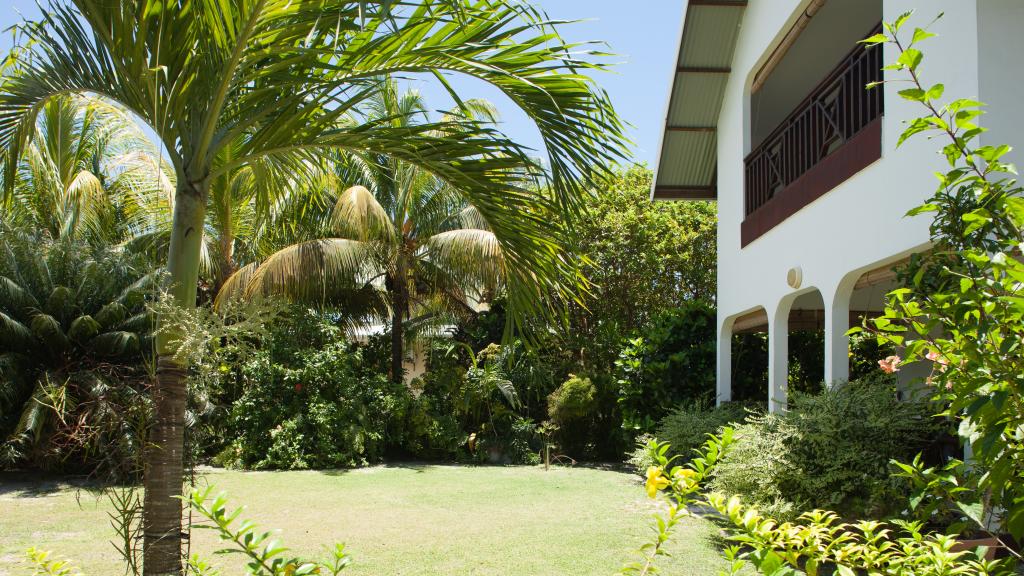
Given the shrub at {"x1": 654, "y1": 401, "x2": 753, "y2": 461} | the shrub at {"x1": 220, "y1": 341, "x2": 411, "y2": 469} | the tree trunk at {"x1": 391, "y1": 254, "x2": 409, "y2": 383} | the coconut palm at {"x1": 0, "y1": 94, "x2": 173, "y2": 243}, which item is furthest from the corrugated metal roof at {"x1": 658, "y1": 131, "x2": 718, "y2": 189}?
the coconut palm at {"x1": 0, "y1": 94, "x2": 173, "y2": 243}

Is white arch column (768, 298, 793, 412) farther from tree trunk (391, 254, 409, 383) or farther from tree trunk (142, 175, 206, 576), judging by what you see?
tree trunk (391, 254, 409, 383)

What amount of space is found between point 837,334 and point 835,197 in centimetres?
132

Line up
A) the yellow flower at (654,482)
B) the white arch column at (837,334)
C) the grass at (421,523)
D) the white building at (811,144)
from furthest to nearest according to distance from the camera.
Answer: the white arch column at (837,334) → the grass at (421,523) → the white building at (811,144) → the yellow flower at (654,482)

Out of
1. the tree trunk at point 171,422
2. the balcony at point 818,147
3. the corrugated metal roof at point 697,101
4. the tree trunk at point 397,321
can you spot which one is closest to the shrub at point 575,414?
the tree trunk at point 397,321

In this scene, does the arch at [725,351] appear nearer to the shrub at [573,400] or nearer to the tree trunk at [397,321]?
the shrub at [573,400]

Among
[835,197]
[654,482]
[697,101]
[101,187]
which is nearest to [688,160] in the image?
[697,101]

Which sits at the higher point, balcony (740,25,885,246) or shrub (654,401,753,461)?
balcony (740,25,885,246)

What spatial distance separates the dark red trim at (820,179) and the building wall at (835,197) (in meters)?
0.10

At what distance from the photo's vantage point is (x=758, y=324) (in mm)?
11867

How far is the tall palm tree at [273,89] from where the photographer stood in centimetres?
385

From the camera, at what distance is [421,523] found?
350 inches

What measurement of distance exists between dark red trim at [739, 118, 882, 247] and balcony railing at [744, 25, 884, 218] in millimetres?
93

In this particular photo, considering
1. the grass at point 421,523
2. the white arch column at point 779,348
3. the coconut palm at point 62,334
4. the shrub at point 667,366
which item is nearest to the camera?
the grass at point 421,523

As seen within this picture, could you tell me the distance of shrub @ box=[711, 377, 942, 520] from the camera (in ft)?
21.0
